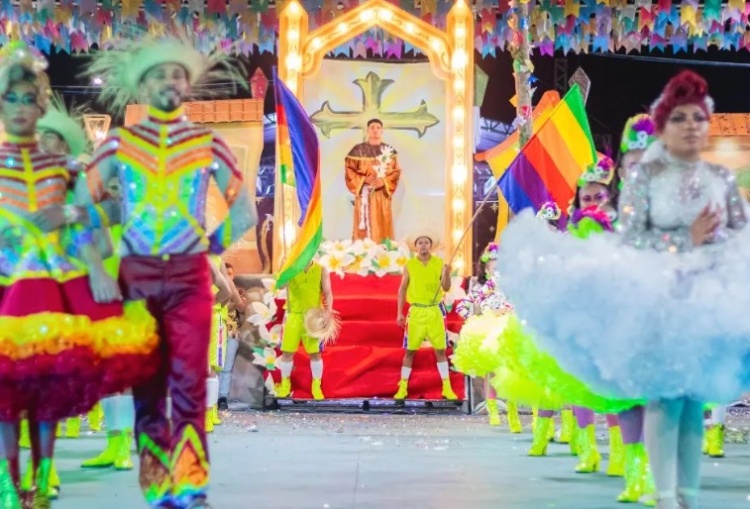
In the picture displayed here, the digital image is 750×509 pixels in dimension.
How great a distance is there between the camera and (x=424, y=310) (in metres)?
11.3

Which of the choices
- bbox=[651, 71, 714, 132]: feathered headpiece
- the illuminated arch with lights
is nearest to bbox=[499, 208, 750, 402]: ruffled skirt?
bbox=[651, 71, 714, 132]: feathered headpiece

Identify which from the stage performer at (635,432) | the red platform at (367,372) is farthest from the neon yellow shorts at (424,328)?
the stage performer at (635,432)

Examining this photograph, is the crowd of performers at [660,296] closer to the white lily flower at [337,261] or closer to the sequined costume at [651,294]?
the sequined costume at [651,294]

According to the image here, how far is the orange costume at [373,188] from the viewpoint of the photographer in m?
14.8

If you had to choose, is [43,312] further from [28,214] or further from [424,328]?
[424,328]

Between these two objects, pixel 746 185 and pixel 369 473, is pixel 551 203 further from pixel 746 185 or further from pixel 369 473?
pixel 746 185

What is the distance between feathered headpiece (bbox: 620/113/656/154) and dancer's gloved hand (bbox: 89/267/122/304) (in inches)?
88.6

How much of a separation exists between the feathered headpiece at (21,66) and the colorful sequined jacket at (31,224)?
200mm

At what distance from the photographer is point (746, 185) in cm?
1373

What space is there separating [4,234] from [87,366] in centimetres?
61

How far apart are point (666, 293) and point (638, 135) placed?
4.33 ft

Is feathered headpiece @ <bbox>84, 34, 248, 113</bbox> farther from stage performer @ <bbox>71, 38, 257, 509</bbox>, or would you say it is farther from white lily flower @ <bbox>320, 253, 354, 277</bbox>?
white lily flower @ <bbox>320, 253, 354, 277</bbox>

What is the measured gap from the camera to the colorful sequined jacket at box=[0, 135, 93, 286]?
408 cm

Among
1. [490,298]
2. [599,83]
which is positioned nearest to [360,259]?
[490,298]
